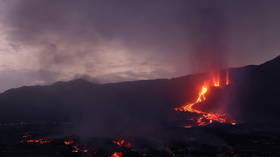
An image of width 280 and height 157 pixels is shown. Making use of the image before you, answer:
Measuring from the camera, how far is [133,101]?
422 feet

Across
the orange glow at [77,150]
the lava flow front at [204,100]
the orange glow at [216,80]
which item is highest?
the orange glow at [216,80]

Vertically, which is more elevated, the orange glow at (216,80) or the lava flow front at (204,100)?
the orange glow at (216,80)

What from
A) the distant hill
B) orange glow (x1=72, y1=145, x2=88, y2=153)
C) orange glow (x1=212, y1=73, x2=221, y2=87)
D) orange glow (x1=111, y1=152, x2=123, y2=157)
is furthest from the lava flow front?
orange glow (x1=111, y1=152, x2=123, y2=157)

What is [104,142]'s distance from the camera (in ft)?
156

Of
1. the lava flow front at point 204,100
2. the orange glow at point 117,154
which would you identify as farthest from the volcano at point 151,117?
the lava flow front at point 204,100

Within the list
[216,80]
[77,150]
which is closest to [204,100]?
[216,80]

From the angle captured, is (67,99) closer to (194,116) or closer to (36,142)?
(194,116)

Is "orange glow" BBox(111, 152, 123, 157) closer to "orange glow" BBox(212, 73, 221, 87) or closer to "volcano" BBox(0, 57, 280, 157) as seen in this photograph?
"volcano" BBox(0, 57, 280, 157)

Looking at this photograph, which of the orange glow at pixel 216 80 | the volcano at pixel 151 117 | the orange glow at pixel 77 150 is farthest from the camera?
the orange glow at pixel 216 80

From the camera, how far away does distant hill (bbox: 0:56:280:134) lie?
3243 inches

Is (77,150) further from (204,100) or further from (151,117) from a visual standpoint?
(204,100)

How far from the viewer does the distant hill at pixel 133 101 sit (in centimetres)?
8238

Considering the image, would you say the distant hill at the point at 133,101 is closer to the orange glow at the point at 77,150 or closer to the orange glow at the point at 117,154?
the orange glow at the point at 77,150

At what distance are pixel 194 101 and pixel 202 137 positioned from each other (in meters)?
53.3
